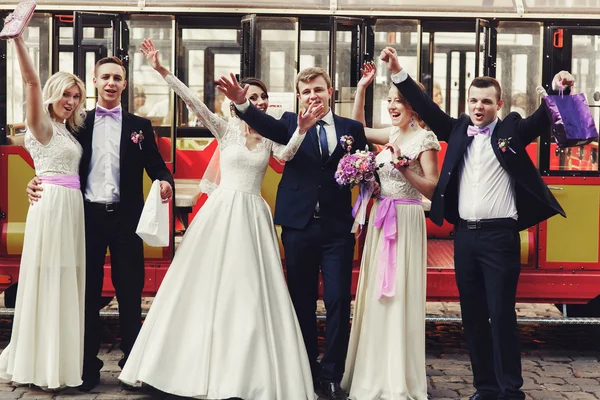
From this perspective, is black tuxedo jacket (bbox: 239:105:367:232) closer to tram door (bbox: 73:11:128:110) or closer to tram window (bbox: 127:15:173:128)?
tram window (bbox: 127:15:173:128)

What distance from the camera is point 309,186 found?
6.36m

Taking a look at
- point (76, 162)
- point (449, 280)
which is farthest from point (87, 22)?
point (449, 280)

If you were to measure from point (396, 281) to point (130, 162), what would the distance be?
1952mm

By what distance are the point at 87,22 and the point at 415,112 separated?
2.84 m

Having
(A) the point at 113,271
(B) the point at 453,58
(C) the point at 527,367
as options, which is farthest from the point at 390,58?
(B) the point at 453,58

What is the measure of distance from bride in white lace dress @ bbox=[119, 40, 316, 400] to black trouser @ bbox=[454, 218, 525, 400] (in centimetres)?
110

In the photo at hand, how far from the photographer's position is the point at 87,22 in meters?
7.74

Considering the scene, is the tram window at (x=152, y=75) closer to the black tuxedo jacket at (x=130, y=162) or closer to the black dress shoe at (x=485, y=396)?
the black tuxedo jacket at (x=130, y=162)

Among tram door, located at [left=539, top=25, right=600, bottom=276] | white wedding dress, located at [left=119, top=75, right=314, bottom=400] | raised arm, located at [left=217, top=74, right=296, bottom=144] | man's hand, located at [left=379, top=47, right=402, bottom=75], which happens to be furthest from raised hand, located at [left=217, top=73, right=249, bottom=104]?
tram door, located at [left=539, top=25, right=600, bottom=276]

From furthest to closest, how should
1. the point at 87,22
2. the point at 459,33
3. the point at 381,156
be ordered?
the point at 459,33 < the point at 87,22 < the point at 381,156

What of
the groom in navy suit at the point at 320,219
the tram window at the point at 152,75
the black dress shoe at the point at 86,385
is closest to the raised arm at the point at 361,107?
the groom in navy suit at the point at 320,219

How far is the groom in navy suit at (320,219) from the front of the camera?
632cm

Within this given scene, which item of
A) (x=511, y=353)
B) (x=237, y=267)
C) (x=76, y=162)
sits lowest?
(x=511, y=353)

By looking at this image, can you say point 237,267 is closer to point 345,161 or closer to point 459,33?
point 345,161
